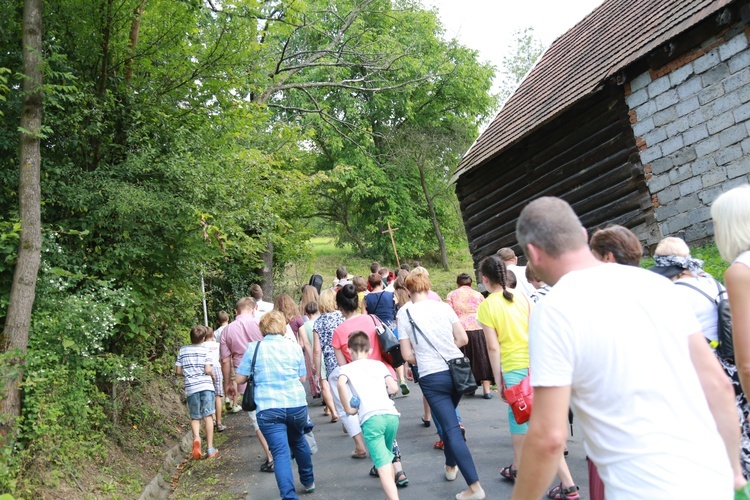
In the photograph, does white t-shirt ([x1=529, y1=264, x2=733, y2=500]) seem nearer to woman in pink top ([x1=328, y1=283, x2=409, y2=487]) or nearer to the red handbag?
the red handbag

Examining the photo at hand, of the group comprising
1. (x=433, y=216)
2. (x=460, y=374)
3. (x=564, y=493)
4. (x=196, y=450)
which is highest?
(x=433, y=216)

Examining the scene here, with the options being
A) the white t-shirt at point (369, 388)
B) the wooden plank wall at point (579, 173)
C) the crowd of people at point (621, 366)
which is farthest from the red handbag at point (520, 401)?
the wooden plank wall at point (579, 173)

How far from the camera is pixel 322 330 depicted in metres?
8.27

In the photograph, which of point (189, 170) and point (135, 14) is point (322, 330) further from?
point (135, 14)

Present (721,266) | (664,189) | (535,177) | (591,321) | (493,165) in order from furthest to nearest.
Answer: (493,165), (535,177), (664,189), (721,266), (591,321)

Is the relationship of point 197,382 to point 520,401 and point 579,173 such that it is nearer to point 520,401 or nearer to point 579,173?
point 520,401

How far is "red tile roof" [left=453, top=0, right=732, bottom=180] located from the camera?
10227 mm

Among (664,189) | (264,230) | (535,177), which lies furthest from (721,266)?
(264,230)

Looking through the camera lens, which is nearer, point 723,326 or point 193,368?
point 723,326

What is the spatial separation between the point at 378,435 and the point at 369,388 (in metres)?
0.39

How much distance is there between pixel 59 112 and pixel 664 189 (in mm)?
9063

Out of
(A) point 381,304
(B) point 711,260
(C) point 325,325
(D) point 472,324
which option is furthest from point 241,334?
(B) point 711,260

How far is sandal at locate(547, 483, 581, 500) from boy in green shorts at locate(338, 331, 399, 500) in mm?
1260

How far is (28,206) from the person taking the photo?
695cm
